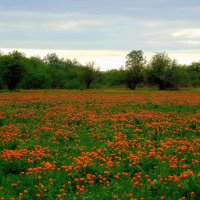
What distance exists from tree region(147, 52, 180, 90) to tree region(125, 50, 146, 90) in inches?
217

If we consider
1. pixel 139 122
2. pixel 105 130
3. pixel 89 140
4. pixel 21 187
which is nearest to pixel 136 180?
pixel 21 187

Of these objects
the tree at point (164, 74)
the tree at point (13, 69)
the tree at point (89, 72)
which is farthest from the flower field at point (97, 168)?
the tree at point (89, 72)

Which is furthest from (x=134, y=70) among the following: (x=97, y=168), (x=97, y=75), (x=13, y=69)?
(x=97, y=168)

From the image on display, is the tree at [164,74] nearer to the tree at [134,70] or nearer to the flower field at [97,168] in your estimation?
the tree at [134,70]

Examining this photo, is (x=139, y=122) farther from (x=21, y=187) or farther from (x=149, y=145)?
(x=21, y=187)

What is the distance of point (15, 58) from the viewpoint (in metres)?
78.6

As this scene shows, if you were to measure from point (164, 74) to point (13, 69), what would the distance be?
132 feet

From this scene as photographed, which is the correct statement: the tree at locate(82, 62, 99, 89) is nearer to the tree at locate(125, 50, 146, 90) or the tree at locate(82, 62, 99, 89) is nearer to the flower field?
the tree at locate(125, 50, 146, 90)

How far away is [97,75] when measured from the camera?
115188mm

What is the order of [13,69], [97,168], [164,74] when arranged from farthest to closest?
[164,74], [13,69], [97,168]

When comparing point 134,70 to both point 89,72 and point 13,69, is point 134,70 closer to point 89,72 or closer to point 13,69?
point 89,72

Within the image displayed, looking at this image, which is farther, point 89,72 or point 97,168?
point 89,72

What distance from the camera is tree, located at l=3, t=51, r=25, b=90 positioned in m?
77.3

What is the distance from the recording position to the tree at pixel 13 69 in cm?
7731
